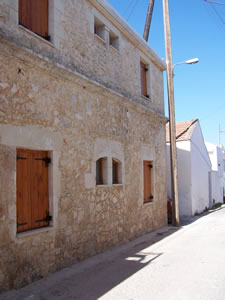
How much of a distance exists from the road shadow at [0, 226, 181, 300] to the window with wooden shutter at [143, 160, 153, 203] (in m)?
2.50

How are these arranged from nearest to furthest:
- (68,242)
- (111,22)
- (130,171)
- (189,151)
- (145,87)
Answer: (68,242), (111,22), (130,171), (145,87), (189,151)

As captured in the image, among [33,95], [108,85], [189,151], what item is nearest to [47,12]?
[33,95]

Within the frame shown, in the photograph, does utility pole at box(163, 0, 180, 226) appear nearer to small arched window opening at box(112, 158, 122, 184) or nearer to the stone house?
the stone house

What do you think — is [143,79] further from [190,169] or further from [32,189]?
[32,189]

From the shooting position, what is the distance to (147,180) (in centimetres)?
1010

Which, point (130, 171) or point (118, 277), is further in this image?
point (130, 171)

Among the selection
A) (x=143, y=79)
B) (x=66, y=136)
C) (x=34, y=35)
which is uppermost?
(x=143, y=79)

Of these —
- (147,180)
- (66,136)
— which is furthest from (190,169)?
(66,136)

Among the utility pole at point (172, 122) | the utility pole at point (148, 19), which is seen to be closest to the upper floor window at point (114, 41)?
the utility pole at point (172, 122)

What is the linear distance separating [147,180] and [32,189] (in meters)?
5.47

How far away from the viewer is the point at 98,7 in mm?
7367

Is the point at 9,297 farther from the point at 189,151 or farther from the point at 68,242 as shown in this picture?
the point at 189,151

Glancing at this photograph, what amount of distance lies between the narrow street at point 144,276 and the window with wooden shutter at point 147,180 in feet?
6.92

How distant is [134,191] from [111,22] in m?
4.60
